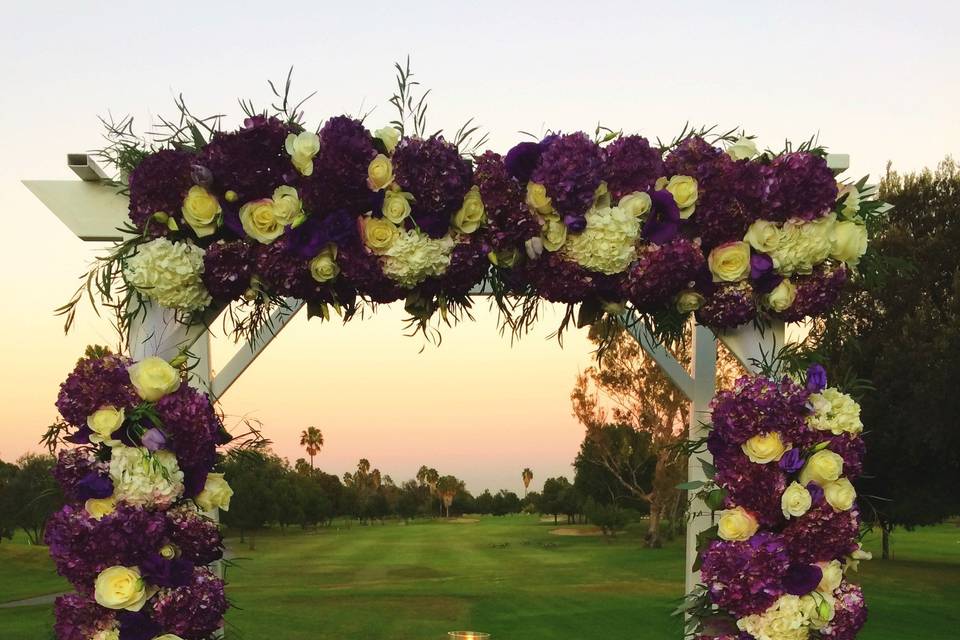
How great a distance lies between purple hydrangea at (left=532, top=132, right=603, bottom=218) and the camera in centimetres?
376

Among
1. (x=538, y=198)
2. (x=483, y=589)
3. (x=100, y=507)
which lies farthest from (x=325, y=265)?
(x=483, y=589)

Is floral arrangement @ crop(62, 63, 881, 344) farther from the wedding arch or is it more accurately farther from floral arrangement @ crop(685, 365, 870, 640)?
floral arrangement @ crop(685, 365, 870, 640)

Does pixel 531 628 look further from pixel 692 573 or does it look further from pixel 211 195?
pixel 211 195

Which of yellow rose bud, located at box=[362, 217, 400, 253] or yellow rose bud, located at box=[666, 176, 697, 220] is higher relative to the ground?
yellow rose bud, located at box=[666, 176, 697, 220]

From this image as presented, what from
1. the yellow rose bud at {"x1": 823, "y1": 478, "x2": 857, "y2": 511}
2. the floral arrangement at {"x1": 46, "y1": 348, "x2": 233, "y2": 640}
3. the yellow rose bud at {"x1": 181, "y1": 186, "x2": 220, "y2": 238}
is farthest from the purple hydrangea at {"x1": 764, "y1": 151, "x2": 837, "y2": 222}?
the floral arrangement at {"x1": 46, "y1": 348, "x2": 233, "y2": 640}

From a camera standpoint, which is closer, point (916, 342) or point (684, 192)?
point (684, 192)

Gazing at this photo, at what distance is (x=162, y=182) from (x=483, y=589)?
1854cm

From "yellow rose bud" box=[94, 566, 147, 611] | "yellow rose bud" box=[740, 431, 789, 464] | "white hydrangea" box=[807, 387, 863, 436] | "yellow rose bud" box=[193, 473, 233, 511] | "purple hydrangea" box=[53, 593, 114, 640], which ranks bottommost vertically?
"purple hydrangea" box=[53, 593, 114, 640]

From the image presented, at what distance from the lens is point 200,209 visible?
373cm

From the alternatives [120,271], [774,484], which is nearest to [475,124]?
[120,271]

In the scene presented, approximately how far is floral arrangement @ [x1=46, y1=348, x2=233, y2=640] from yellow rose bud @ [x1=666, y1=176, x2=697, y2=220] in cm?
220

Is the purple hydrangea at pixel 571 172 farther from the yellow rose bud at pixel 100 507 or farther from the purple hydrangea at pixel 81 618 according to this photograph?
the purple hydrangea at pixel 81 618

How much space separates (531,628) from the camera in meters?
15.2

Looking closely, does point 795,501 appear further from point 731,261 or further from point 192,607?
point 192,607
